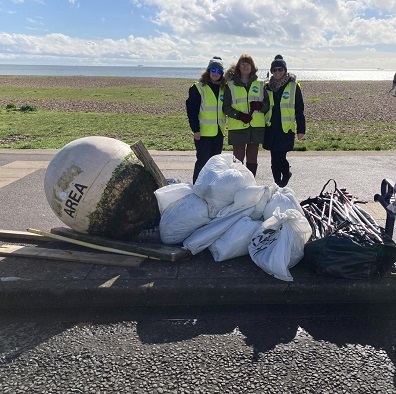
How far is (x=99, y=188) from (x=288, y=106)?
112 inches

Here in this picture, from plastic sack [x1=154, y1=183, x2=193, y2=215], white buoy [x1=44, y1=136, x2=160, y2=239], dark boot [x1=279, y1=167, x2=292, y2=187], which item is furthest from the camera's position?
dark boot [x1=279, y1=167, x2=292, y2=187]

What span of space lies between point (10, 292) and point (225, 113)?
3.43 m

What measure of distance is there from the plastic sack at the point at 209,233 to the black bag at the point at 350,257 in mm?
774

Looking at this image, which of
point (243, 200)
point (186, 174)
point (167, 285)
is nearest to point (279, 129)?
point (243, 200)

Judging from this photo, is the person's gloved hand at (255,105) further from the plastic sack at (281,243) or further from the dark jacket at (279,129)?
the plastic sack at (281,243)

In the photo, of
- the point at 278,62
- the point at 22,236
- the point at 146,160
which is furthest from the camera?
the point at 278,62

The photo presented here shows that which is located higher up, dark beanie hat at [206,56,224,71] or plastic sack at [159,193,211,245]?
dark beanie hat at [206,56,224,71]

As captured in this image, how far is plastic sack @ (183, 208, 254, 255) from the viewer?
13.6 ft

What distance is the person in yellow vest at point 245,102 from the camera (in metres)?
5.69

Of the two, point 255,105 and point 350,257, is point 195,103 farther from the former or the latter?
point 350,257

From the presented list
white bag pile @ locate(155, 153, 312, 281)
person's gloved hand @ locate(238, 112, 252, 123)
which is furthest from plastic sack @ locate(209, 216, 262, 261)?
person's gloved hand @ locate(238, 112, 252, 123)

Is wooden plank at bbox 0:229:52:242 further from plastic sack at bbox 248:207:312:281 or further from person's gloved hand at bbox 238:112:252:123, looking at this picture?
person's gloved hand at bbox 238:112:252:123

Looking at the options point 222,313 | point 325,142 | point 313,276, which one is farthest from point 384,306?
point 325,142

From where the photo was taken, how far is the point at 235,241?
13.3ft
